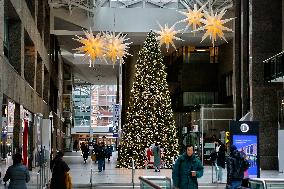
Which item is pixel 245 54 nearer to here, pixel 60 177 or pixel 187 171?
pixel 60 177

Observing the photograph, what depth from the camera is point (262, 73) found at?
1575 inches

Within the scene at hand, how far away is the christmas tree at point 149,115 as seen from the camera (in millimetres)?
38812

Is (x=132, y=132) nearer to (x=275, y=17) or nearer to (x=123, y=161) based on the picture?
(x=123, y=161)

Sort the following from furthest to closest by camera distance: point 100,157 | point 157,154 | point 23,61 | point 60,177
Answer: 1. point 100,157
2. point 157,154
3. point 23,61
4. point 60,177

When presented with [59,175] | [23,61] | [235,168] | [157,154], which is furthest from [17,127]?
[235,168]

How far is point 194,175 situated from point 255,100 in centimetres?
2791

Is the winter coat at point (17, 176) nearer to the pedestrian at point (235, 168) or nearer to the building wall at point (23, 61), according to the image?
the pedestrian at point (235, 168)

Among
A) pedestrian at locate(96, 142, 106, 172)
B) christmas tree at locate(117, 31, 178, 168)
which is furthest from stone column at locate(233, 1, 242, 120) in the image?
pedestrian at locate(96, 142, 106, 172)

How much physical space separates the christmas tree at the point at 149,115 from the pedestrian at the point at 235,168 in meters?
23.2

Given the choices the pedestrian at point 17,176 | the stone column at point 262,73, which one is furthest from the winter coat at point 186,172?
the stone column at point 262,73

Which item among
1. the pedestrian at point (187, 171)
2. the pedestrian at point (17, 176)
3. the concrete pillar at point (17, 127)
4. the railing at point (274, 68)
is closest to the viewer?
the pedestrian at point (187, 171)

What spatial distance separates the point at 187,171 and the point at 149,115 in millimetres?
26309

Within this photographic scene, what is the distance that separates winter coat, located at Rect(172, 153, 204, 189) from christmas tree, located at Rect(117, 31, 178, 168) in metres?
25.9

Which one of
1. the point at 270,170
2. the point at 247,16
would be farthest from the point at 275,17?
the point at 270,170
